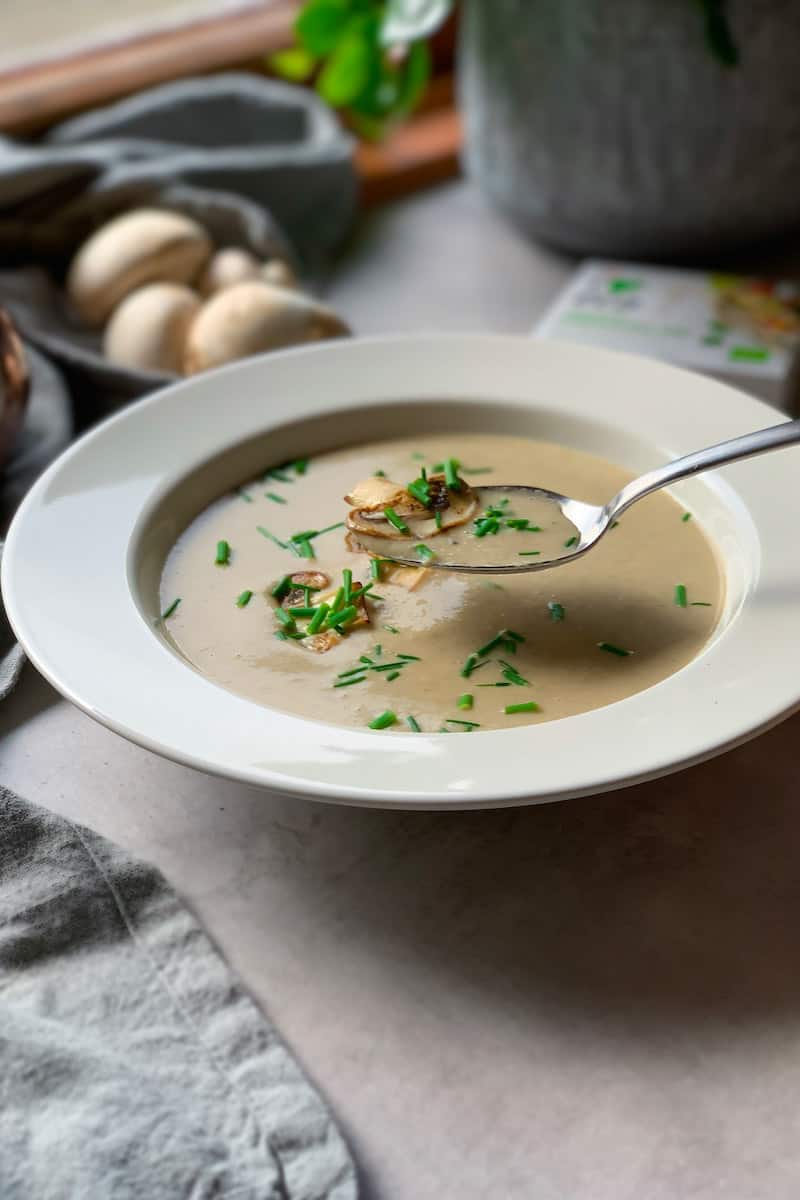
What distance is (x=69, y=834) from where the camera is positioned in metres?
0.74

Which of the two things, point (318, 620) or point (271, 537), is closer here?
point (318, 620)

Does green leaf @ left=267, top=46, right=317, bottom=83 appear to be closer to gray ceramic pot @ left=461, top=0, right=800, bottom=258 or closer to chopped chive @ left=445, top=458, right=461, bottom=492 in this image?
gray ceramic pot @ left=461, top=0, right=800, bottom=258

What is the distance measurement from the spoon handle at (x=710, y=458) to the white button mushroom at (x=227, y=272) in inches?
24.8

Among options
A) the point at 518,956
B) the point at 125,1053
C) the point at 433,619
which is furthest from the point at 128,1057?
the point at 433,619

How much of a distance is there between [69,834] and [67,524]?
22 cm

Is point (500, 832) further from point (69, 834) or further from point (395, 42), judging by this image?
point (395, 42)

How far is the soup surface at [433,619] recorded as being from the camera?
0.76 m

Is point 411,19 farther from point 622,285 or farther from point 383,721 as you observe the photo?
point 383,721

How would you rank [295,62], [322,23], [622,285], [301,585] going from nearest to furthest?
[301,585] < [622,285] < [322,23] < [295,62]

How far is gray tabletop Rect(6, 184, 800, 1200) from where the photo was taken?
60 cm

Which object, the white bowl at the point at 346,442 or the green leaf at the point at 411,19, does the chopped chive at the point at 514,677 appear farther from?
the green leaf at the point at 411,19

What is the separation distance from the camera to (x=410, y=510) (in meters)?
0.87

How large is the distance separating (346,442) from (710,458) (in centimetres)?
34

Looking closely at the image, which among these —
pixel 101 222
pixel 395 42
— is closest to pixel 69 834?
pixel 101 222
